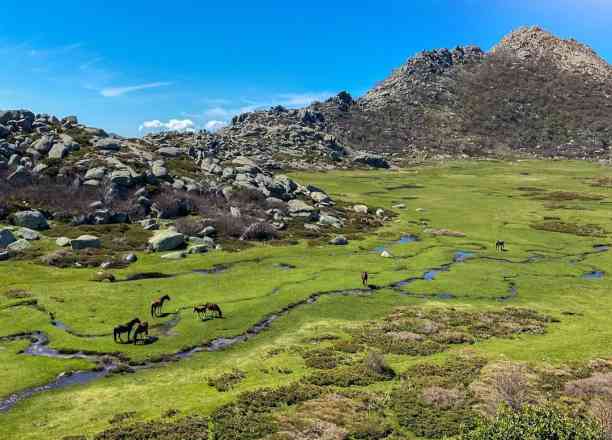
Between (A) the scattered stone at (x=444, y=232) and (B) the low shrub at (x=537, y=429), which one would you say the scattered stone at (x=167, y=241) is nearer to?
(A) the scattered stone at (x=444, y=232)

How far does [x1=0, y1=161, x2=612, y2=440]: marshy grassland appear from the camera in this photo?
2534 cm

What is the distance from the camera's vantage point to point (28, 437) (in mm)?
22938

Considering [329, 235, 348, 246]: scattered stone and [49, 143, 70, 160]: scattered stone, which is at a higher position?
[49, 143, 70, 160]: scattered stone

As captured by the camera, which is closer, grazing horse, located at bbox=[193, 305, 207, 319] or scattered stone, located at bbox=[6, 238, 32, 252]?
grazing horse, located at bbox=[193, 305, 207, 319]

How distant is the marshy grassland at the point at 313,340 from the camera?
25338mm

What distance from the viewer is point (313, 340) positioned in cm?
3844

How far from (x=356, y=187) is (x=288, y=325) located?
120m

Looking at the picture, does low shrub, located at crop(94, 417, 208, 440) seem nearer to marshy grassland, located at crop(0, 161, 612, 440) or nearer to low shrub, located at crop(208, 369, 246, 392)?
marshy grassland, located at crop(0, 161, 612, 440)

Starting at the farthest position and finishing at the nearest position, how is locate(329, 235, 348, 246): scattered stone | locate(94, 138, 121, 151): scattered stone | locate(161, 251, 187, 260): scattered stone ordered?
locate(94, 138, 121, 151): scattered stone, locate(329, 235, 348, 246): scattered stone, locate(161, 251, 187, 260): scattered stone

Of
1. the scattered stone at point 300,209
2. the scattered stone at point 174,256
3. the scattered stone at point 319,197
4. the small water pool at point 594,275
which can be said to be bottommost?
the small water pool at point 594,275

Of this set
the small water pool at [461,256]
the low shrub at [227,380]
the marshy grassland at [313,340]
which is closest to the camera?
the marshy grassland at [313,340]

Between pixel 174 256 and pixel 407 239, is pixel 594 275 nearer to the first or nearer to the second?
pixel 407 239

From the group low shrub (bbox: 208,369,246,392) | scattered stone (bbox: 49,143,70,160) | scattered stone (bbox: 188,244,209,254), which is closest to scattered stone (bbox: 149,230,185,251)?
scattered stone (bbox: 188,244,209,254)

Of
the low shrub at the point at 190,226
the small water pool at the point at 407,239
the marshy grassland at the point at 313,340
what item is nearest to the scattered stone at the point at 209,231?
the low shrub at the point at 190,226
